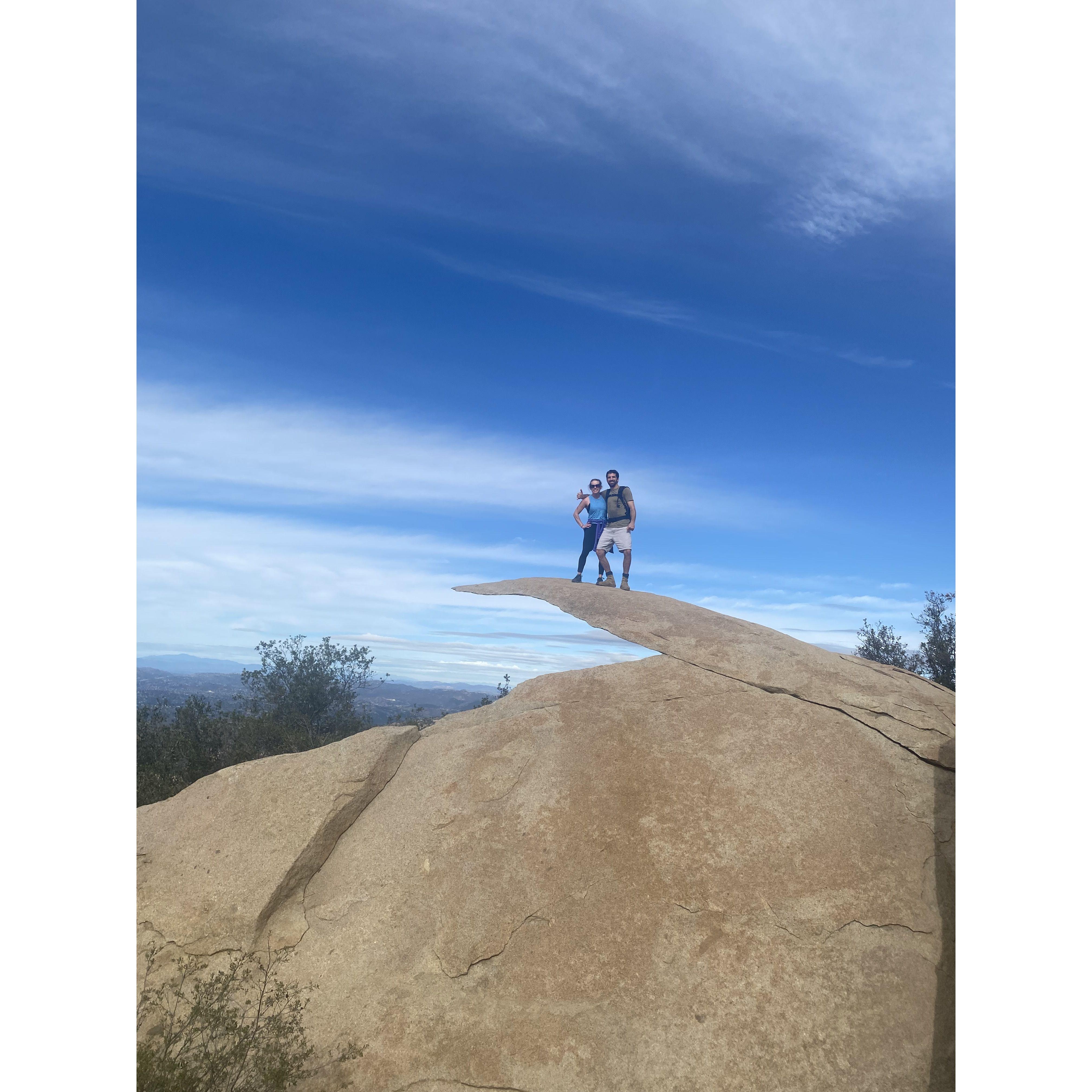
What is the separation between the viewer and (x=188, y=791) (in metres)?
8.04

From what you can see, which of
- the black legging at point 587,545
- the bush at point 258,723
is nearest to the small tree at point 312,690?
the bush at point 258,723

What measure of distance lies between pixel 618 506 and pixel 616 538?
1.45 ft

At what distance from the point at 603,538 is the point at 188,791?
5.72 meters

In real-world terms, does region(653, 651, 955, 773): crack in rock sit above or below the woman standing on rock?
below

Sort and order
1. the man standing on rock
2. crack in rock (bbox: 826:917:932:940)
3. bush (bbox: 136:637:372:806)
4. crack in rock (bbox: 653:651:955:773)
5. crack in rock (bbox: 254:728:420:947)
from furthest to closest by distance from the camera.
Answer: bush (bbox: 136:637:372:806) → the man standing on rock → crack in rock (bbox: 653:651:955:773) → crack in rock (bbox: 254:728:420:947) → crack in rock (bbox: 826:917:932:940)

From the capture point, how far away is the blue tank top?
10.8 meters

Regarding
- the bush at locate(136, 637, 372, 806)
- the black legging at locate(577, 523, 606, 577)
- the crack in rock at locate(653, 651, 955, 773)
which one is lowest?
the bush at locate(136, 637, 372, 806)

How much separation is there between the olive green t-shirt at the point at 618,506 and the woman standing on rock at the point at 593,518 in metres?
0.07

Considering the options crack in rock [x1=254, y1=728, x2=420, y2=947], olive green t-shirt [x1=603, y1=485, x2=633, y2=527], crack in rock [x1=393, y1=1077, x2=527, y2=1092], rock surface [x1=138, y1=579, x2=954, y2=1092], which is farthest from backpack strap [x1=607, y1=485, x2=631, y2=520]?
crack in rock [x1=393, y1=1077, x2=527, y2=1092]

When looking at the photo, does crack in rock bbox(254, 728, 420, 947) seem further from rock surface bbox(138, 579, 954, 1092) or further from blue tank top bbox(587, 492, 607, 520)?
blue tank top bbox(587, 492, 607, 520)

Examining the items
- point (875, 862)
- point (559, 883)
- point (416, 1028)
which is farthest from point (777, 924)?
point (416, 1028)

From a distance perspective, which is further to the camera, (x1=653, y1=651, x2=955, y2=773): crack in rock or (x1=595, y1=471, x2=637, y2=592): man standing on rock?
(x1=595, y1=471, x2=637, y2=592): man standing on rock

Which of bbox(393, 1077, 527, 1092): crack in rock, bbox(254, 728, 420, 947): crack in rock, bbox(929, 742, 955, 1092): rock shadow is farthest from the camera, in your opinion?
bbox(254, 728, 420, 947): crack in rock
